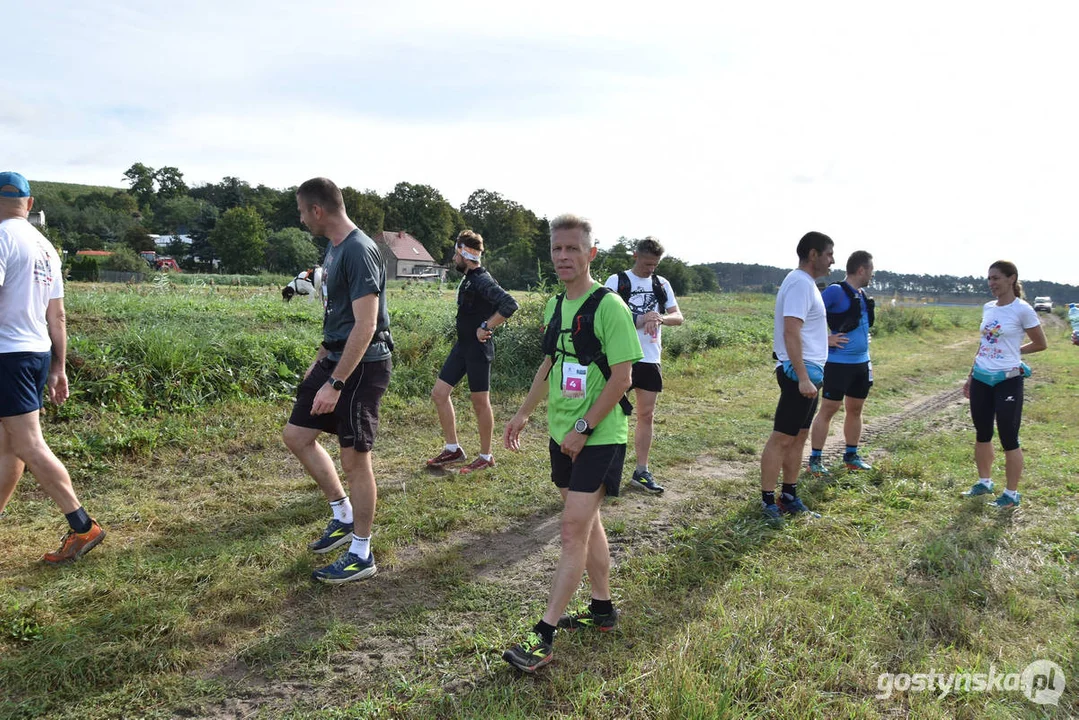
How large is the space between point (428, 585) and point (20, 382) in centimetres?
260

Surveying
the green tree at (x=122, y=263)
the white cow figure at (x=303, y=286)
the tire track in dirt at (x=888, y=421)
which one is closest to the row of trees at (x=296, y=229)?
the green tree at (x=122, y=263)

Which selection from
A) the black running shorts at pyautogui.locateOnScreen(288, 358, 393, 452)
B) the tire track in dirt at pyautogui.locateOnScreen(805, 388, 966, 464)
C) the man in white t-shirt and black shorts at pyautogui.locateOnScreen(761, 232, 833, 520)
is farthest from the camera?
the tire track in dirt at pyautogui.locateOnScreen(805, 388, 966, 464)

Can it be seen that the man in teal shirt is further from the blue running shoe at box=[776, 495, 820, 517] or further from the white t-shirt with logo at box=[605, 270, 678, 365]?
the blue running shoe at box=[776, 495, 820, 517]

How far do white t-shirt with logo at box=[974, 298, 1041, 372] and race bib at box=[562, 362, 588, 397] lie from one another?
4267mm

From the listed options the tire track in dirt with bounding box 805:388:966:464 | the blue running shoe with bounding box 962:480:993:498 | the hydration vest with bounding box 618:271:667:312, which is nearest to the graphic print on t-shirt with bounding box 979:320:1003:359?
the blue running shoe with bounding box 962:480:993:498

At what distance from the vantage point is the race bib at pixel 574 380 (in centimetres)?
289

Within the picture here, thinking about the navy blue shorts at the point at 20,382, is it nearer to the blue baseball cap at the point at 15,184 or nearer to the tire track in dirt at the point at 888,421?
the blue baseball cap at the point at 15,184

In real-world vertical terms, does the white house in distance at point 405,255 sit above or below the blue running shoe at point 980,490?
above

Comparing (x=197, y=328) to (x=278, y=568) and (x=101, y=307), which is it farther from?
(x=278, y=568)

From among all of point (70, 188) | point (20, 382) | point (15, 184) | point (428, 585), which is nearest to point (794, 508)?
point (428, 585)

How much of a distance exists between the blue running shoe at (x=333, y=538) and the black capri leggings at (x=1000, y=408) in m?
5.04

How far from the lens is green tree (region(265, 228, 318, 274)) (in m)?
64.8

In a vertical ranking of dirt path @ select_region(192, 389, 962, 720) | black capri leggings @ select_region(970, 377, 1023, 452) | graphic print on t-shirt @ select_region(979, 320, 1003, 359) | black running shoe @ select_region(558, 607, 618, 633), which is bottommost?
dirt path @ select_region(192, 389, 962, 720)

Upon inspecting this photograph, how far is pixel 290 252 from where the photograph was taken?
65250mm
